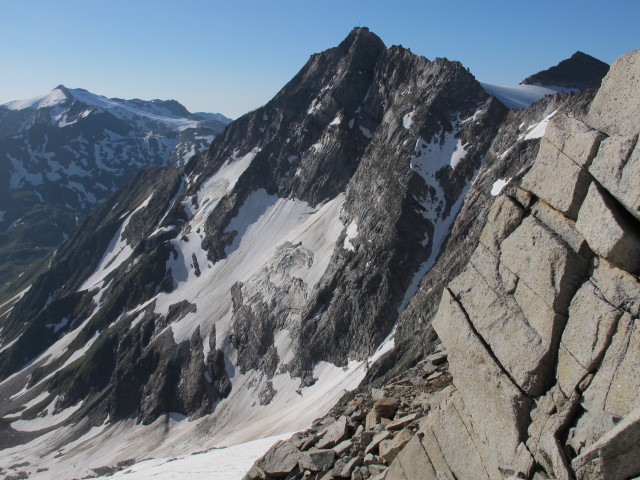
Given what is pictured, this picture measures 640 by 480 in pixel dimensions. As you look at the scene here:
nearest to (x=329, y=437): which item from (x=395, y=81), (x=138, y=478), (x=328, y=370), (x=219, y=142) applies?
(x=138, y=478)

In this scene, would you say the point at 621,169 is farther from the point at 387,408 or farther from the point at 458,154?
the point at 458,154

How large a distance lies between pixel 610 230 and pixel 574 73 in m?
173

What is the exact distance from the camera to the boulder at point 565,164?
1448 cm

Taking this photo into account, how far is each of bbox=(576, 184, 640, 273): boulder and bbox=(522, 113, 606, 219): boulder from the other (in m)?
0.62

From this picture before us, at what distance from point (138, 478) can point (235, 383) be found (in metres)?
55.1

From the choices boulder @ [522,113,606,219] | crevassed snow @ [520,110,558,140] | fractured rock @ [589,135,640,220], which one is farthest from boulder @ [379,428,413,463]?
crevassed snow @ [520,110,558,140]

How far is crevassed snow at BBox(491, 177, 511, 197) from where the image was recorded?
91463 millimetres

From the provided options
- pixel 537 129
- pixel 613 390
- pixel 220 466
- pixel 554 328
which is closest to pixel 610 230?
pixel 554 328

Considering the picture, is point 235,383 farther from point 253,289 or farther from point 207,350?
point 253,289

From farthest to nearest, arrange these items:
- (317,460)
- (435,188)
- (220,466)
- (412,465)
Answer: (435,188) < (220,466) < (317,460) < (412,465)

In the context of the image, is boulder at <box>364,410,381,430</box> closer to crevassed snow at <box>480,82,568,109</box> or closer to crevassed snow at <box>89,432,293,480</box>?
crevassed snow at <box>89,432,293,480</box>

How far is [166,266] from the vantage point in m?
150

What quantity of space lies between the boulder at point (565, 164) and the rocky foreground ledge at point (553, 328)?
0.11ft

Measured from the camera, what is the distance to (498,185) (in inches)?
3691
